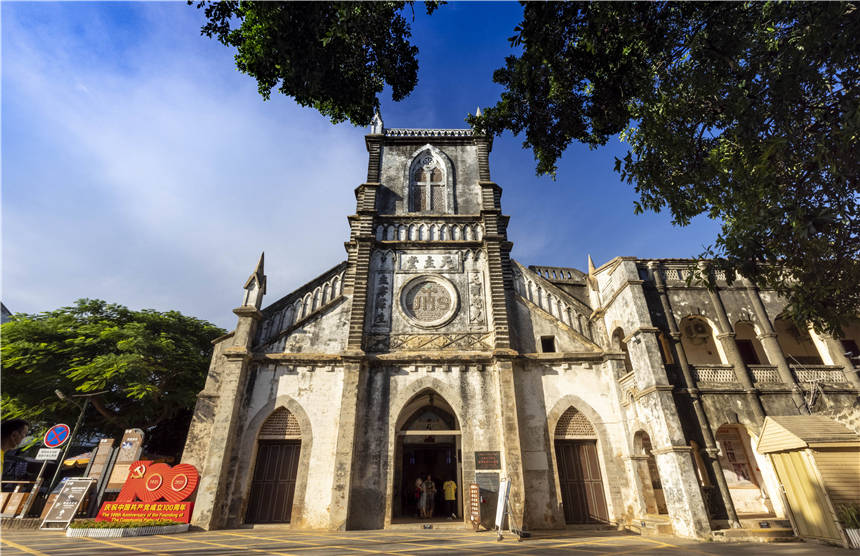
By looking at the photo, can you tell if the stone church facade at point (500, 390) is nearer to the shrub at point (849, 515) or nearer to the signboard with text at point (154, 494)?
the signboard with text at point (154, 494)

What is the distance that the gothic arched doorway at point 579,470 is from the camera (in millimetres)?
12688

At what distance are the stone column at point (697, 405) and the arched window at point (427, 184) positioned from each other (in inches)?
383

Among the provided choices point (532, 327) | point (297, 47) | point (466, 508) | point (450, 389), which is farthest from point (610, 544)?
point (297, 47)

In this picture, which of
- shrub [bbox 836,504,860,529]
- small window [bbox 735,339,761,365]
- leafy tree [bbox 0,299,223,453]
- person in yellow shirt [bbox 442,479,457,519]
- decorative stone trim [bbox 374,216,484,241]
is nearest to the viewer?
shrub [bbox 836,504,860,529]

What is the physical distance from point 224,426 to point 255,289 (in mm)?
5141

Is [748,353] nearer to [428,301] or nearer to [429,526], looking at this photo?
[428,301]

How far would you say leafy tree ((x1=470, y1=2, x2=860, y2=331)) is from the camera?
6820 mm

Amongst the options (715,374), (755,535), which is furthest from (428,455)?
(715,374)

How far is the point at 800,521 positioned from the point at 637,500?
383 cm

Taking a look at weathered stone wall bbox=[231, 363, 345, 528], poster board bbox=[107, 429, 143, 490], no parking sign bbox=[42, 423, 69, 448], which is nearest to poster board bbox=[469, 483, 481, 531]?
weathered stone wall bbox=[231, 363, 345, 528]

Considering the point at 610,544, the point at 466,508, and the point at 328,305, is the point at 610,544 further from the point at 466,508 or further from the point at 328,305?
the point at 328,305

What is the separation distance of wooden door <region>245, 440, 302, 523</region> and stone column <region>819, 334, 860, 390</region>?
18080 mm

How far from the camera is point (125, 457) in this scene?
42.4 ft

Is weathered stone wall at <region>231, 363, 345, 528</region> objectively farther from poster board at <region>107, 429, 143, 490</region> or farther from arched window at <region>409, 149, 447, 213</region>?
arched window at <region>409, 149, 447, 213</region>
